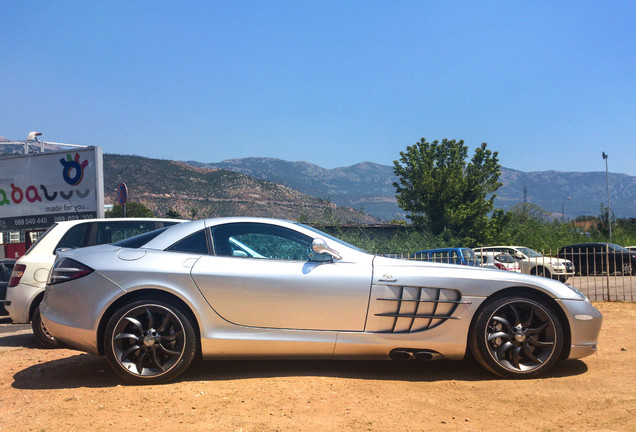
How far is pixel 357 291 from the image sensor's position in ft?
16.2

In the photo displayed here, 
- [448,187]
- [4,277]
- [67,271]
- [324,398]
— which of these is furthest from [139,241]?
[448,187]

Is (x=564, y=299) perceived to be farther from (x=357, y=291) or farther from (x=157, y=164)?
(x=157, y=164)

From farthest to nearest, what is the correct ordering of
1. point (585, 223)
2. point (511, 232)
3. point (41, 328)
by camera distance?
point (585, 223) < point (511, 232) < point (41, 328)

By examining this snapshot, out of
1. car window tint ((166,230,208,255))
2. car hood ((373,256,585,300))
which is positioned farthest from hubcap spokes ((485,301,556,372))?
car window tint ((166,230,208,255))

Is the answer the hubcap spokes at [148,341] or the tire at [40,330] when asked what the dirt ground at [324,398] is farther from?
the tire at [40,330]

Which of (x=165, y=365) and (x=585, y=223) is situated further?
(x=585, y=223)

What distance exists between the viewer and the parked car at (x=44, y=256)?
727 centimetres

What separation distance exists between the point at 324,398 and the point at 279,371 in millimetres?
924

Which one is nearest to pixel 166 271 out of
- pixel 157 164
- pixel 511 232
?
pixel 511 232

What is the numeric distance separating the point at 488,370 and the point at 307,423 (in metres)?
1.96

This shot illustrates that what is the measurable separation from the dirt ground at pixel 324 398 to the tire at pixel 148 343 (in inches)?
5.3

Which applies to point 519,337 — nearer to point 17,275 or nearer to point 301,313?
point 301,313

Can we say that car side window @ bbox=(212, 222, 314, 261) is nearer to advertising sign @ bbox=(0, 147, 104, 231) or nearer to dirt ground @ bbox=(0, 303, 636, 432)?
dirt ground @ bbox=(0, 303, 636, 432)

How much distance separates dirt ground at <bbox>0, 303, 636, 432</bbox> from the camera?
389 centimetres
